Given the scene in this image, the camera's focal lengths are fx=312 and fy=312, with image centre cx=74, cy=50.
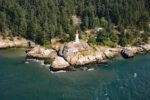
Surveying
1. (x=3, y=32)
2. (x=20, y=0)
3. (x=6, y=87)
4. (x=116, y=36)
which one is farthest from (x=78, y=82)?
(x=20, y=0)

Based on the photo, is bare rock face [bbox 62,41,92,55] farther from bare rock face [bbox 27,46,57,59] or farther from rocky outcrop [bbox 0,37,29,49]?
rocky outcrop [bbox 0,37,29,49]

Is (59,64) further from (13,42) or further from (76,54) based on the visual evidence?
(13,42)

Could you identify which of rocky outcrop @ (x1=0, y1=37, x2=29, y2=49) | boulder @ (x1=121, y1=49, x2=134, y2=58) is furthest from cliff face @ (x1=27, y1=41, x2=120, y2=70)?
rocky outcrop @ (x1=0, y1=37, x2=29, y2=49)

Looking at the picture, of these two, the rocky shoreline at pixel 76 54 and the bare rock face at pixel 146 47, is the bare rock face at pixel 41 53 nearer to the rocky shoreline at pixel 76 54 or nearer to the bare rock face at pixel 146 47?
the rocky shoreline at pixel 76 54

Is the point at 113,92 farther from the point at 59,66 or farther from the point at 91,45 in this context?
the point at 91,45

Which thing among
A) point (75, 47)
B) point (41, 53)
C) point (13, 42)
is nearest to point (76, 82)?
point (75, 47)
